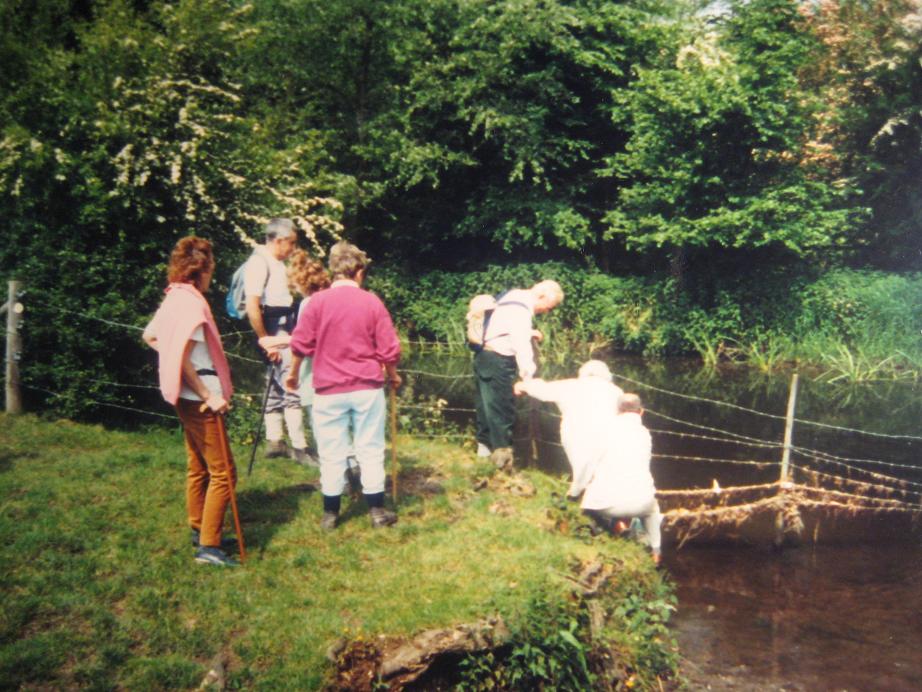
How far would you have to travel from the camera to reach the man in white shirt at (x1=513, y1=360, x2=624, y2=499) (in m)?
6.23

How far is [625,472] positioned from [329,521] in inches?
88.2

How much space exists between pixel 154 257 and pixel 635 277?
11808 millimetres

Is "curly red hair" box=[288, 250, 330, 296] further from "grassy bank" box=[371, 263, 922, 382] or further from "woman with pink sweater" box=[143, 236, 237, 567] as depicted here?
"grassy bank" box=[371, 263, 922, 382]

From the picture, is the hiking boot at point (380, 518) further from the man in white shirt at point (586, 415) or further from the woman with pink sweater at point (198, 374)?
the man in white shirt at point (586, 415)

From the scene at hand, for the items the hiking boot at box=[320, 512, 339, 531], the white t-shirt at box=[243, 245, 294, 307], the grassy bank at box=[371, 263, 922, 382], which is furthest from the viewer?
the grassy bank at box=[371, 263, 922, 382]

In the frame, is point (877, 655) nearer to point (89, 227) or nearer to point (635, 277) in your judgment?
point (89, 227)

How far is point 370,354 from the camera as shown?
18.5ft

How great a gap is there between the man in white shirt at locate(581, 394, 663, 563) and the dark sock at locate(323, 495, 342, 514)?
1935mm

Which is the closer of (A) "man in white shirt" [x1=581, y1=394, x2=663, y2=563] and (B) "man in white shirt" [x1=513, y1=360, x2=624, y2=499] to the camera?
(A) "man in white shirt" [x1=581, y1=394, x2=663, y2=563]

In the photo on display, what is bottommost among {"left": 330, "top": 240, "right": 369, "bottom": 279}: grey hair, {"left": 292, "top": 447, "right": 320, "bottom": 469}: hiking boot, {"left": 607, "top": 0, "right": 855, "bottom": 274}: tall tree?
{"left": 292, "top": 447, "right": 320, "bottom": 469}: hiking boot

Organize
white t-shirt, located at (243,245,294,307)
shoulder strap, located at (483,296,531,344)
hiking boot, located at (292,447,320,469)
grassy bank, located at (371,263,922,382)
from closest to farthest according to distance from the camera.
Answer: white t-shirt, located at (243,245,294,307) → shoulder strap, located at (483,296,531,344) → hiking boot, located at (292,447,320,469) → grassy bank, located at (371,263,922,382)

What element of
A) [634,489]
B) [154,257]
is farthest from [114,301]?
[634,489]

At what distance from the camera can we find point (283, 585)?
201 inches

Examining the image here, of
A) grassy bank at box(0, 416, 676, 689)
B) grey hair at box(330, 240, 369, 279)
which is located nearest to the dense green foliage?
grey hair at box(330, 240, 369, 279)
